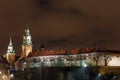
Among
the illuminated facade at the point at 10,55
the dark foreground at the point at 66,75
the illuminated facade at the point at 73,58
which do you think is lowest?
the dark foreground at the point at 66,75

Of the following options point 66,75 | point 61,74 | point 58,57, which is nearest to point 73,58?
point 58,57

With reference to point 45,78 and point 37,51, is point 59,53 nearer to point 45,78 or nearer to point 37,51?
point 37,51

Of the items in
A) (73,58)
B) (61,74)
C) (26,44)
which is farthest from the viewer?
(26,44)

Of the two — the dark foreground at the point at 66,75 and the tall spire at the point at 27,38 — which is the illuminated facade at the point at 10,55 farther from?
the dark foreground at the point at 66,75

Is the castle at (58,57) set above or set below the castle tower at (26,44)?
below

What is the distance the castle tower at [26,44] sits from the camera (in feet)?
532

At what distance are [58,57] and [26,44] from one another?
19020 millimetres

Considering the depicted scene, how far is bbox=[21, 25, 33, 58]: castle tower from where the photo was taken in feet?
532

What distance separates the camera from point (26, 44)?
16650 centimetres

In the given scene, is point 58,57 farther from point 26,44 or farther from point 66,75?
point 66,75

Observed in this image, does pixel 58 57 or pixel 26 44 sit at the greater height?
pixel 26 44

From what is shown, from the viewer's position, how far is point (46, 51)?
536ft

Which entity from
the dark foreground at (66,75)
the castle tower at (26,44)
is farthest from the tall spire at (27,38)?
the dark foreground at (66,75)

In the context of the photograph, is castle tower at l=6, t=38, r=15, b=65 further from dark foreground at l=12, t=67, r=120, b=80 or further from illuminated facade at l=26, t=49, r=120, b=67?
dark foreground at l=12, t=67, r=120, b=80
